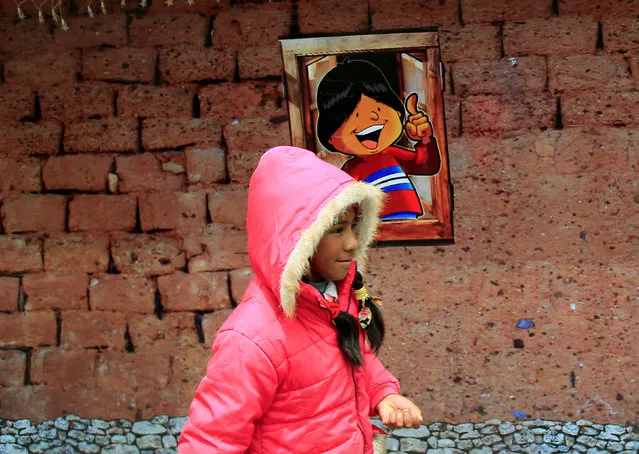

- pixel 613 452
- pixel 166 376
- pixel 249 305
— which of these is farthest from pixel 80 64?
pixel 613 452

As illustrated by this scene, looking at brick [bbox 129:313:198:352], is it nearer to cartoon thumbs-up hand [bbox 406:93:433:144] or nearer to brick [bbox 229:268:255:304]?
brick [bbox 229:268:255:304]

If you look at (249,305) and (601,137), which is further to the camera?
(601,137)

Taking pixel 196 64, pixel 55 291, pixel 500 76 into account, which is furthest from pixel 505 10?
pixel 55 291

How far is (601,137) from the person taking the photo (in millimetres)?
3914

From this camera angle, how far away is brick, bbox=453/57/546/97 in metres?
3.94

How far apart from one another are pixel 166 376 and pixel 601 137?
2825 mm

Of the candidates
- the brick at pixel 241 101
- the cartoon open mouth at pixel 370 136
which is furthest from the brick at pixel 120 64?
the cartoon open mouth at pixel 370 136

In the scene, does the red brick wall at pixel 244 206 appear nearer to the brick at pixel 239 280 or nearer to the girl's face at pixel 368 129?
the brick at pixel 239 280

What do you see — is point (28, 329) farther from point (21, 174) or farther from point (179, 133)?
point (179, 133)

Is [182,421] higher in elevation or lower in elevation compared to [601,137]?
lower

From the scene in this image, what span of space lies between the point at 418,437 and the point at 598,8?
8.50 feet

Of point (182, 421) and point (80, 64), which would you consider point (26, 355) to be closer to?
point (182, 421)

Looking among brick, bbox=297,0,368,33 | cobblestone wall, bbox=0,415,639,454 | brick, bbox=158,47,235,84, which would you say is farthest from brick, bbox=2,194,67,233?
brick, bbox=297,0,368,33

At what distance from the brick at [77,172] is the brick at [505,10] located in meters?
2.22
